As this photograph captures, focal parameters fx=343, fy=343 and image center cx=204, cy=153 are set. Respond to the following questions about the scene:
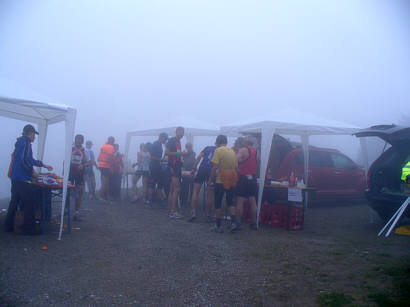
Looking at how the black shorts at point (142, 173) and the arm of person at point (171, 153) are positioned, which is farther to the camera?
the black shorts at point (142, 173)

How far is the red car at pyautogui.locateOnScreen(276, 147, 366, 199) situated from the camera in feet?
29.5

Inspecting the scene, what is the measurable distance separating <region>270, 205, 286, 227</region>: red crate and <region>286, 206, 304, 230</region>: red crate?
0.18 meters

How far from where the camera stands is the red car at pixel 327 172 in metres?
8.98

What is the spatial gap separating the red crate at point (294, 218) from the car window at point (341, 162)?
376cm

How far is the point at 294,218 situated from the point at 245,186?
44.8 inches

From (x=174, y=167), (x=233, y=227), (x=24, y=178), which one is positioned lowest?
(x=233, y=227)

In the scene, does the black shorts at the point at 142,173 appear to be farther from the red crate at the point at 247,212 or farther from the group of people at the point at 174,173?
the red crate at the point at 247,212

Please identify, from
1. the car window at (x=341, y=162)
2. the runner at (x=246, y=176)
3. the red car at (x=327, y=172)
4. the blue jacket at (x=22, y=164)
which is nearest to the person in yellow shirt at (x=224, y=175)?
the runner at (x=246, y=176)

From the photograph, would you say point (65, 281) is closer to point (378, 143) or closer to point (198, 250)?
point (198, 250)

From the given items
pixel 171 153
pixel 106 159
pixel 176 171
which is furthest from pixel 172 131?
pixel 176 171

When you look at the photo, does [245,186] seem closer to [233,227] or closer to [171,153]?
[233,227]

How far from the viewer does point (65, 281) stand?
371cm

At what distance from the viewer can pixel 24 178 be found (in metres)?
5.36

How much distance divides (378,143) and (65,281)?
549 inches
